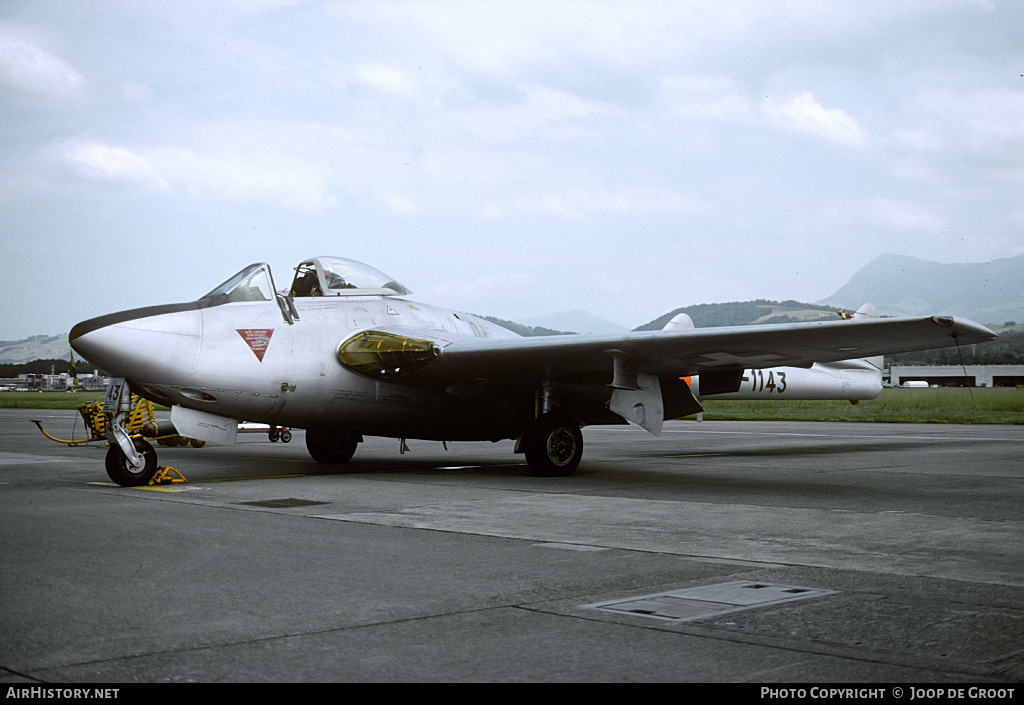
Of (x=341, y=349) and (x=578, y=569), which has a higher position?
(x=341, y=349)

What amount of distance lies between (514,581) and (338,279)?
8260 mm

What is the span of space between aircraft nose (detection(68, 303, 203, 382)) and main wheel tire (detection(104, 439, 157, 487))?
872mm

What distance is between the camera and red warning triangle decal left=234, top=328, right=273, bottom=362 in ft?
37.4

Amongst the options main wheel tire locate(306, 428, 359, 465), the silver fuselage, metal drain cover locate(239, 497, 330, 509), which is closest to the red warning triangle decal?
the silver fuselage

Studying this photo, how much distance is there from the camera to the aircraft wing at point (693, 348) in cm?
1002

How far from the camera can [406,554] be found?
608 cm

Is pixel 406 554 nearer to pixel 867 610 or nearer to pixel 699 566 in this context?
pixel 699 566

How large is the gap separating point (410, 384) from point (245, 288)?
2549 millimetres

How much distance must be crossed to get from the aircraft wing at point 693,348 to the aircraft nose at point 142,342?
3.09 meters

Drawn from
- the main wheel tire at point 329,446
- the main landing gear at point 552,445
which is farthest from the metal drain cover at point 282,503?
the main wheel tire at point 329,446

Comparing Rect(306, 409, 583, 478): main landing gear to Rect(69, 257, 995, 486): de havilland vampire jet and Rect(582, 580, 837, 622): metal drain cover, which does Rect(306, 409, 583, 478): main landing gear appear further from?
Rect(582, 580, 837, 622): metal drain cover

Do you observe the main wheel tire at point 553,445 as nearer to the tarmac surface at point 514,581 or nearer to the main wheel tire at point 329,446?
the tarmac surface at point 514,581
